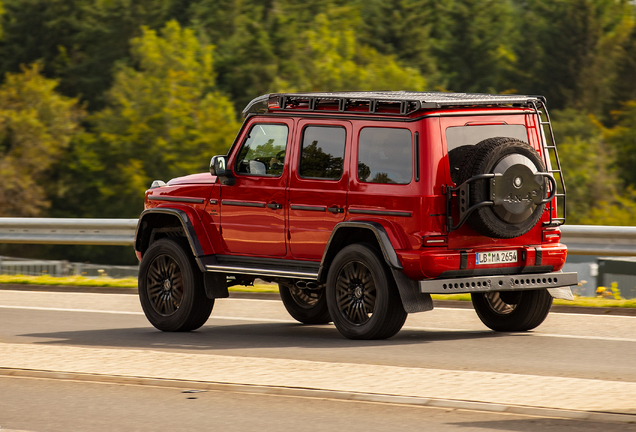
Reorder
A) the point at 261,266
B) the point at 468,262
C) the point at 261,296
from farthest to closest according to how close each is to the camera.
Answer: the point at 261,296 < the point at 261,266 < the point at 468,262

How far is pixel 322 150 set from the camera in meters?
10.7

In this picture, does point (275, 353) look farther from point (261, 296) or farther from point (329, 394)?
point (261, 296)

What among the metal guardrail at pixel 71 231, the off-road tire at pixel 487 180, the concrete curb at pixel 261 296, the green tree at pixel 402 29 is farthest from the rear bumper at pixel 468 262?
the green tree at pixel 402 29

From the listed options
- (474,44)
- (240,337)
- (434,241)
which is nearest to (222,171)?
(240,337)

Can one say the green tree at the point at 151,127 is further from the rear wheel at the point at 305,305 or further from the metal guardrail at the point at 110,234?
the rear wheel at the point at 305,305

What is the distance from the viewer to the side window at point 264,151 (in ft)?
36.3

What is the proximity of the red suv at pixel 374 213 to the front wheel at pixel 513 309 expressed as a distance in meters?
0.01

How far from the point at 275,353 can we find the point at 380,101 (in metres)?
2.36

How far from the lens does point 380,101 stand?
10273 mm

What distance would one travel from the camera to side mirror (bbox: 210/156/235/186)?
11242 millimetres

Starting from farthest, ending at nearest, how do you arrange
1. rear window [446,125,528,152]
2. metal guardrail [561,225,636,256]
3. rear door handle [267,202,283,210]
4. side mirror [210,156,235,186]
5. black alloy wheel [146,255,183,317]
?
metal guardrail [561,225,636,256]
black alloy wheel [146,255,183,317]
side mirror [210,156,235,186]
rear door handle [267,202,283,210]
rear window [446,125,528,152]

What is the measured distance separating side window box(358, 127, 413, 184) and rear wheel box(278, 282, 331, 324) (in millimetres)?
2042

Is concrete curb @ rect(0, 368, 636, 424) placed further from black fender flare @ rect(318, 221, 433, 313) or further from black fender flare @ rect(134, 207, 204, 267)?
black fender flare @ rect(134, 207, 204, 267)

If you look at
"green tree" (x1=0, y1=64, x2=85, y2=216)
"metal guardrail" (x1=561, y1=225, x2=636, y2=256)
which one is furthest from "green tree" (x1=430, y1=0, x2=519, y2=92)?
"metal guardrail" (x1=561, y1=225, x2=636, y2=256)
